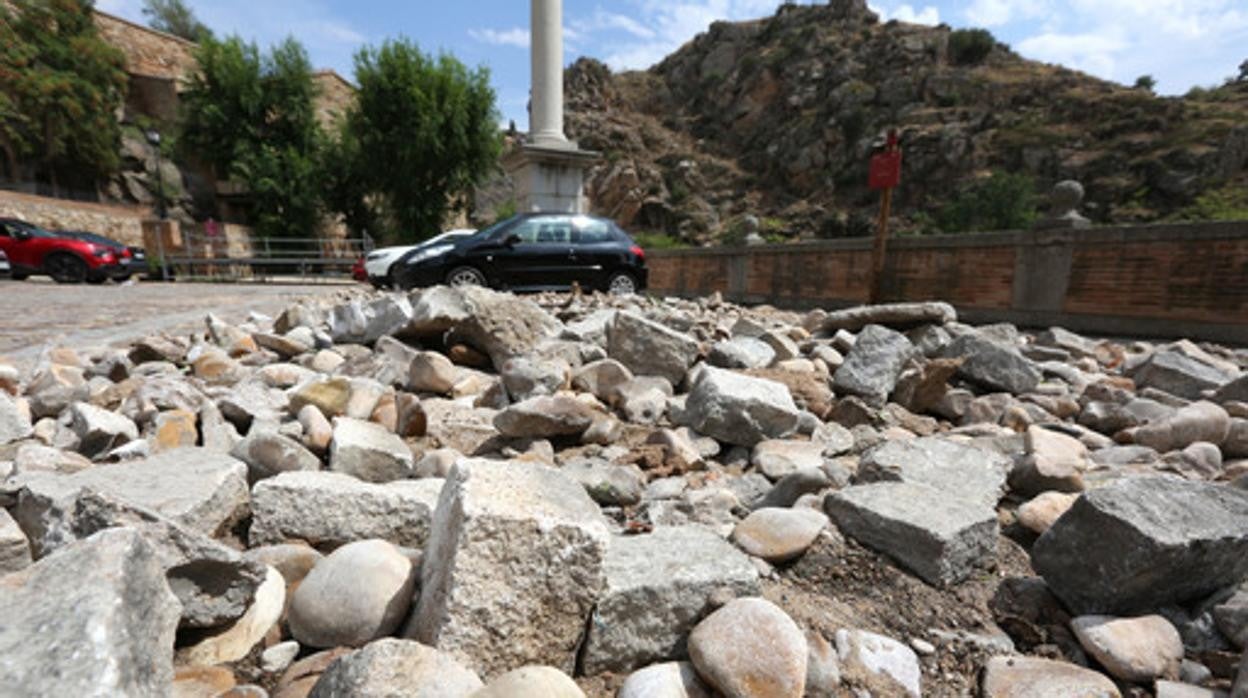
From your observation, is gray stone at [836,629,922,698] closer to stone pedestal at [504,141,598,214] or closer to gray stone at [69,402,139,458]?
gray stone at [69,402,139,458]

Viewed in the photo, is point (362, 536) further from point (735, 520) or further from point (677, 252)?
point (677, 252)

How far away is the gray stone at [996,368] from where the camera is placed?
367 cm

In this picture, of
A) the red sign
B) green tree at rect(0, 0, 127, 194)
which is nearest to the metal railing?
green tree at rect(0, 0, 127, 194)

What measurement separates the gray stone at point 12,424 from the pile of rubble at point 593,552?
0.01m

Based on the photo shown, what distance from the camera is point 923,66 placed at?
47750 mm

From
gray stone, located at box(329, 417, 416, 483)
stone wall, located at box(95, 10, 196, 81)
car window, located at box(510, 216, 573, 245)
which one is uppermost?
stone wall, located at box(95, 10, 196, 81)

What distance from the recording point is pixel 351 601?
3.80ft

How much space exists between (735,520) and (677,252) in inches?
542

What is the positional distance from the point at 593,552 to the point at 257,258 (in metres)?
19.8

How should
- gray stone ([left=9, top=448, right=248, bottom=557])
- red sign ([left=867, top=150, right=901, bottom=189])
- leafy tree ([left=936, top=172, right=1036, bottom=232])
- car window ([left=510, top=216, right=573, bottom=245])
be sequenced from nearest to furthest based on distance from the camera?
gray stone ([left=9, top=448, right=248, bottom=557]) → car window ([left=510, top=216, right=573, bottom=245]) → red sign ([left=867, top=150, right=901, bottom=189]) → leafy tree ([left=936, top=172, right=1036, bottom=232])

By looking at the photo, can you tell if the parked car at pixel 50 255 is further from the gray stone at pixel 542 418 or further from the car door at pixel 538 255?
the gray stone at pixel 542 418

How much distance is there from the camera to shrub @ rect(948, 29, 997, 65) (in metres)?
48.7

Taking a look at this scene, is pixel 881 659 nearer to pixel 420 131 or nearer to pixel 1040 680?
pixel 1040 680

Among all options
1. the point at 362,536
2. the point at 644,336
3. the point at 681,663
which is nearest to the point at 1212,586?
the point at 681,663
